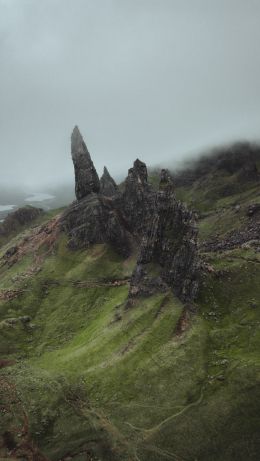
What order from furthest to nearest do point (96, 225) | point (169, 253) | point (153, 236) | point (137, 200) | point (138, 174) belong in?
point (138, 174), point (137, 200), point (96, 225), point (153, 236), point (169, 253)

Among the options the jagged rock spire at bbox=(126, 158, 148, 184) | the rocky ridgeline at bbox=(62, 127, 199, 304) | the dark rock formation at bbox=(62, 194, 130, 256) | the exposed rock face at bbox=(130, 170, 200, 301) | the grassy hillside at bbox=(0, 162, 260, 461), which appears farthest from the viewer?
the jagged rock spire at bbox=(126, 158, 148, 184)

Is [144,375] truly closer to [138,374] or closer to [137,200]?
[138,374]

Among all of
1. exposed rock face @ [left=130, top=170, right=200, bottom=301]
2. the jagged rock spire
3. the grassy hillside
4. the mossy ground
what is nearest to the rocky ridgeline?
exposed rock face @ [left=130, top=170, right=200, bottom=301]

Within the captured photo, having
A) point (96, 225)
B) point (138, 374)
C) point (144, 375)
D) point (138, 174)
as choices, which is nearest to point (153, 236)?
point (138, 374)

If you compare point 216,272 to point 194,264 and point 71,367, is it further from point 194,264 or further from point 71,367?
point 71,367

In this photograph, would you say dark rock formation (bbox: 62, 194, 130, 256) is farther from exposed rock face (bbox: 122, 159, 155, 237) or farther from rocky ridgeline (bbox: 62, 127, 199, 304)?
exposed rock face (bbox: 122, 159, 155, 237)

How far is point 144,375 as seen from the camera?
9975cm

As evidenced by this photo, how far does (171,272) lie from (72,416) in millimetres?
47062

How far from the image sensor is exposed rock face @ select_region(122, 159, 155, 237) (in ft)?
604

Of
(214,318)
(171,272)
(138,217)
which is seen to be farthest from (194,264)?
(138,217)

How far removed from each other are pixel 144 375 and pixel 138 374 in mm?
1494

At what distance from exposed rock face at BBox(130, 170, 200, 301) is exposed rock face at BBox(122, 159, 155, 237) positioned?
1613 inches

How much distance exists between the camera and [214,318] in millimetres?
114562

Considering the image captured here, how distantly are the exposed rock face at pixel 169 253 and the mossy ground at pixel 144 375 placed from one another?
14.4 ft
